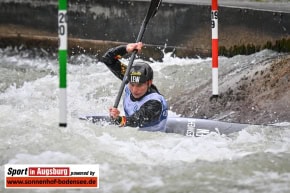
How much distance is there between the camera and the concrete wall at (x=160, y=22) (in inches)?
488

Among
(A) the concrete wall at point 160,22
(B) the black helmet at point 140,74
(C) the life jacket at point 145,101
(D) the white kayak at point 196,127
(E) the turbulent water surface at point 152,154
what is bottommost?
(E) the turbulent water surface at point 152,154

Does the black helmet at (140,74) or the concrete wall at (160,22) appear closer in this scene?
the black helmet at (140,74)

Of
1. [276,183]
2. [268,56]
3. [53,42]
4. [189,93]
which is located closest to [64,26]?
[276,183]

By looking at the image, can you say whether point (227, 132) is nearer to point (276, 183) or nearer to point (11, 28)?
point (276, 183)

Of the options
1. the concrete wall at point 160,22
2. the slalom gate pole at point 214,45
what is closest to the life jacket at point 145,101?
the slalom gate pole at point 214,45

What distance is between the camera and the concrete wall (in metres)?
12.4

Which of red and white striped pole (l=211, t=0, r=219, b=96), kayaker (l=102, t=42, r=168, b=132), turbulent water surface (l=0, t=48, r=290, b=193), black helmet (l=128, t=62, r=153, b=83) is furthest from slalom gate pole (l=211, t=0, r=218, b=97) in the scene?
black helmet (l=128, t=62, r=153, b=83)

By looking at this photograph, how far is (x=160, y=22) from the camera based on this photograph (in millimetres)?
13445

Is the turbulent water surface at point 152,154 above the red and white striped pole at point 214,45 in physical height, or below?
below

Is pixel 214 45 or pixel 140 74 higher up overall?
pixel 214 45

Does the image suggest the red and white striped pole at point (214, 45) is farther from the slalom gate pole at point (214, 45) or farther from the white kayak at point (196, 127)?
the white kayak at point (196, 127)

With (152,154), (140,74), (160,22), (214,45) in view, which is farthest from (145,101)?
(160,22)

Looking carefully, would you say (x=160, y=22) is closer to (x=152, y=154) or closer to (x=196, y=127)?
(x=196, y=127)

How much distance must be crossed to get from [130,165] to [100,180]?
45 centimetres
